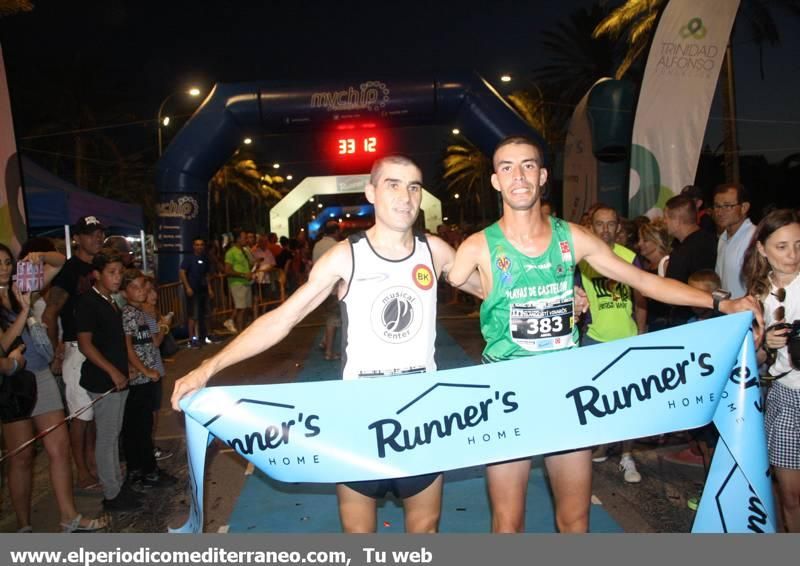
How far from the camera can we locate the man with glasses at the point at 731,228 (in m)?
5.87

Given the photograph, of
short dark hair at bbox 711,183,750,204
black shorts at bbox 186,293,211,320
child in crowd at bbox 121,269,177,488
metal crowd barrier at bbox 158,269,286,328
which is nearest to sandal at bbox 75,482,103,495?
child in crowd at bbox 121,269,177,488

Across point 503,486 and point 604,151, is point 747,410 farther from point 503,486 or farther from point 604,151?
point 604,151

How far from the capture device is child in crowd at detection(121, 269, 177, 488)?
5750mm

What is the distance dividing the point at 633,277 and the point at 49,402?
3.76 m

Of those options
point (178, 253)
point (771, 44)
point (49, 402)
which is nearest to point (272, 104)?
point (178, 253)

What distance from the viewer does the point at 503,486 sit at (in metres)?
3.25

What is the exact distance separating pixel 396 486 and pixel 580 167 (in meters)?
11.8

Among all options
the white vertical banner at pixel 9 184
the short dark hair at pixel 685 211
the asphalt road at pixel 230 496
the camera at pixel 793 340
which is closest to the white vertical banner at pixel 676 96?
the short dark hair at pixel 685 211

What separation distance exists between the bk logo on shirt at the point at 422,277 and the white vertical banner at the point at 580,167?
1041 centimetres

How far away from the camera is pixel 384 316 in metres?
3.21

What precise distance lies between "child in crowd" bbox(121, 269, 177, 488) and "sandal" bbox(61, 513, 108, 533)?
2.83 feet

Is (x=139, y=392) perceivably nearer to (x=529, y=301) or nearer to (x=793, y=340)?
(x=529, y=301)

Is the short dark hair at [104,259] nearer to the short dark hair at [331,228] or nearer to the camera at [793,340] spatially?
the camera at [793,340]

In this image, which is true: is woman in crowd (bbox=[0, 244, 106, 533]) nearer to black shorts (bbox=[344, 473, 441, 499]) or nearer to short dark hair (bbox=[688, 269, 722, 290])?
black shorts (bbox=[344, 473, 441, 499])
